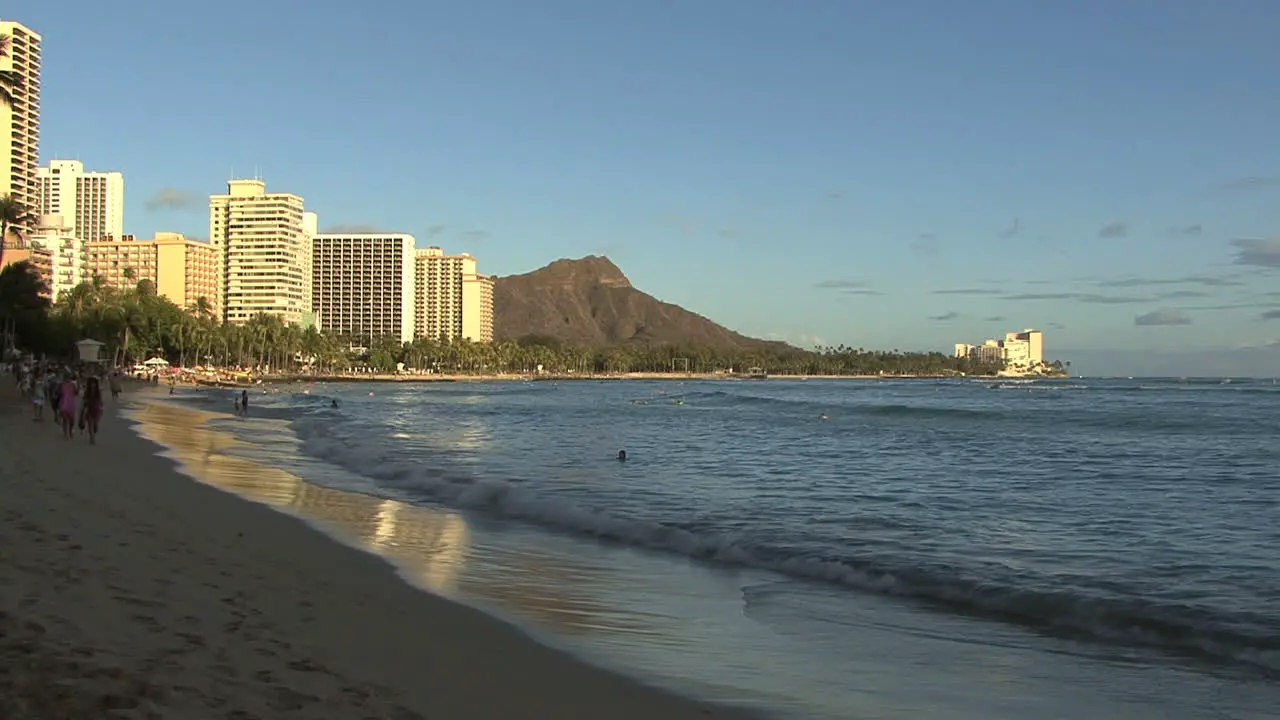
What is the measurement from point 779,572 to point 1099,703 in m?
4.95

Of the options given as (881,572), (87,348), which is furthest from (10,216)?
(881,572)

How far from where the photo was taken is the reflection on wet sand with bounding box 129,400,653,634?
8883 millimetres

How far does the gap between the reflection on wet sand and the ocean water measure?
63 millimetres

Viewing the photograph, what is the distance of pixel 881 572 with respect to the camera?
10930 millimetres

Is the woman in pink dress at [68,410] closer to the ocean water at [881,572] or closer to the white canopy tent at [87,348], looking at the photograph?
the ocean water at [881,572]

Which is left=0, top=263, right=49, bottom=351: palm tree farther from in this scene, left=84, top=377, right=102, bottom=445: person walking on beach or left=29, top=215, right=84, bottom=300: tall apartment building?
left=29, top=215, right=84, bottom=300: tall apartment building

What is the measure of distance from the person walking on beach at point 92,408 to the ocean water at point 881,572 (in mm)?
3606

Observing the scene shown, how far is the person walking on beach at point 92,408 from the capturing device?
2277cm

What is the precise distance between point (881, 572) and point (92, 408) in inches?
763

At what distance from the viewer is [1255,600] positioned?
31.6ft

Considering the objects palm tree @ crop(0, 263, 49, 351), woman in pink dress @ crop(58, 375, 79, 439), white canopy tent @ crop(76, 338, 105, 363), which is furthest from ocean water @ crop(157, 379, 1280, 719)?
palm tree @ crop(0, 263, 49, 351)

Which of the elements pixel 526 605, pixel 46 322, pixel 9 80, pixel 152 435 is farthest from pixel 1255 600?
pixel 46 322

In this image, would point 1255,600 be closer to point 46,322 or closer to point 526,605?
point 526,605

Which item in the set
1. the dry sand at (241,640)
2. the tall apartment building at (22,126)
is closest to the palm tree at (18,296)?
the tall apartment building at (22,126)
